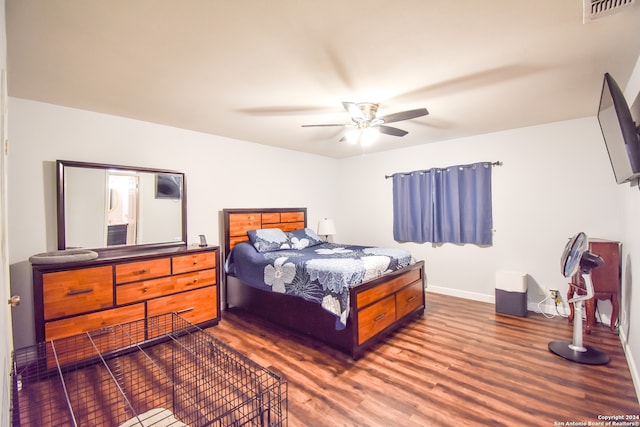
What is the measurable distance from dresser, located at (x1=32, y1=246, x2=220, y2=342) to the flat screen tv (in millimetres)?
3480

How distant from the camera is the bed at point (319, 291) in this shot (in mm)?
2666

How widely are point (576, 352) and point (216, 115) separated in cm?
421

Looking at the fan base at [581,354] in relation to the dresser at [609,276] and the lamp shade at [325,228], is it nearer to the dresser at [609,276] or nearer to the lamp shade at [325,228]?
the dresser at [609,276]

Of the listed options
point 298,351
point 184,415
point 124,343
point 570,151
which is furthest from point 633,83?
point 124,343

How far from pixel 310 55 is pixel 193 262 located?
2478mm

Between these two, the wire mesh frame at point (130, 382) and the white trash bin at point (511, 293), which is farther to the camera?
the white trash bin at point (511, 293)

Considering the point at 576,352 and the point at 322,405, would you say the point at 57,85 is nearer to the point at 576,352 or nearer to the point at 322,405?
the point at 322,405

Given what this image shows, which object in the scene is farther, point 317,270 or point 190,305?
point 190,305

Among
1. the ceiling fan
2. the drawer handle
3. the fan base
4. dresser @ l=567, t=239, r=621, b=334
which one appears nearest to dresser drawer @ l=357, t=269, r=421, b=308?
the fan base

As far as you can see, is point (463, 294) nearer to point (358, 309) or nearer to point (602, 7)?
point (358, 309)

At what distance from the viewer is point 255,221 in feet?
14.1

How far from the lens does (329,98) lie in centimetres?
265

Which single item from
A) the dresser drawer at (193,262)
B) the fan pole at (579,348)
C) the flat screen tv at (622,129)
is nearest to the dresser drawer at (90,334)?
the dresser drawer at (193,262)

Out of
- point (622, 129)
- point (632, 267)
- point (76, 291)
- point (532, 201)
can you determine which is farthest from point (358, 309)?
point (532, 201)
